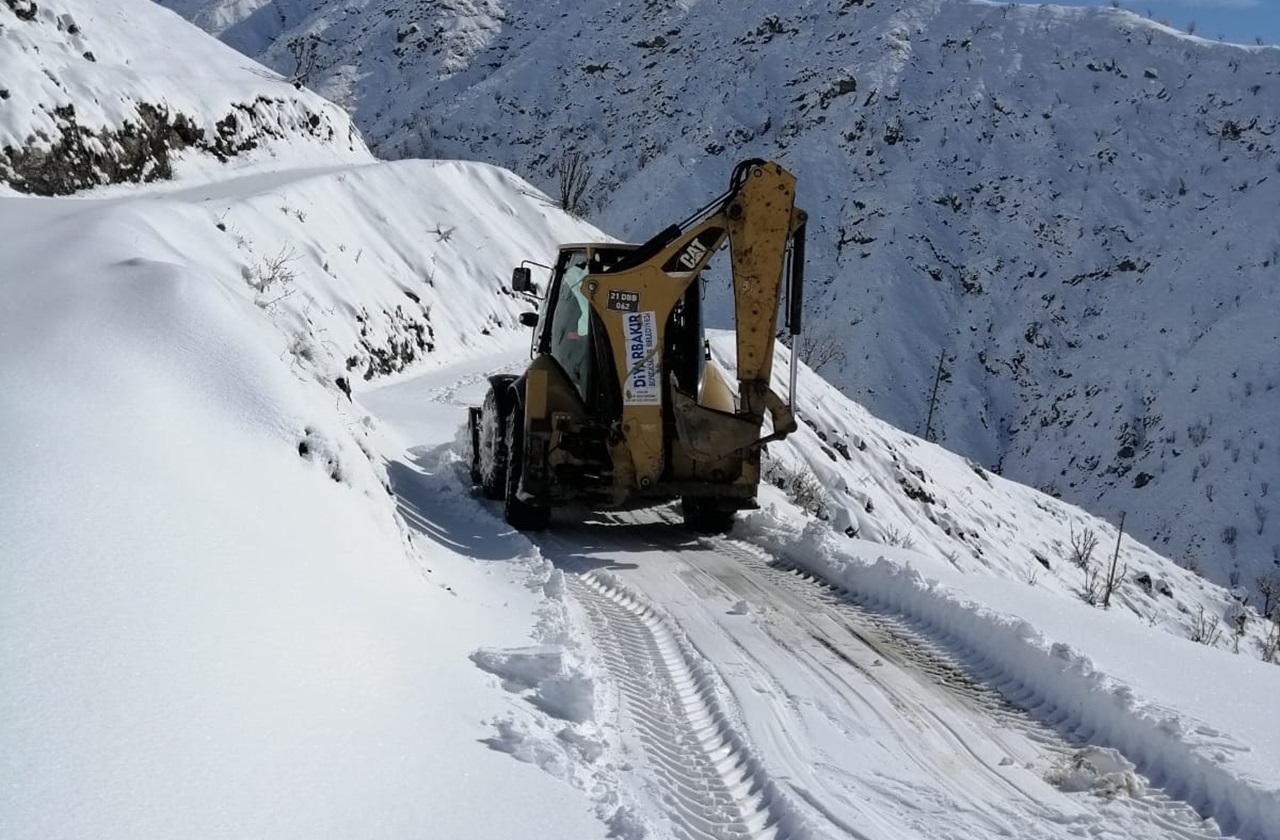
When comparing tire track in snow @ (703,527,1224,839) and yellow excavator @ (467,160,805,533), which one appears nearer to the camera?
tire track in snow @ (703,527,1224,839)

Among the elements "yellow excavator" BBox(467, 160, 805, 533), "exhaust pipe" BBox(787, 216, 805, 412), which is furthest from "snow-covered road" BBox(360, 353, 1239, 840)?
"exhaust pipe" BBox(787, 216, 805, 412)

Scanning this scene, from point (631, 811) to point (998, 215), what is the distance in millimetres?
53116

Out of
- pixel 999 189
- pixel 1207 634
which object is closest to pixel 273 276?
pixel 1207 634

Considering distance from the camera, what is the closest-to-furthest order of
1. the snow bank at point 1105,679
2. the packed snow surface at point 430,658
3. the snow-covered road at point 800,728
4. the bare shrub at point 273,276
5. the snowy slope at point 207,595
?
the snowy slope at point 207,595
the packed snow surface at point 430,658
the snow-covered road at point 800,728
the snow bank at point 1105,679
the bare shrub at point 273,276

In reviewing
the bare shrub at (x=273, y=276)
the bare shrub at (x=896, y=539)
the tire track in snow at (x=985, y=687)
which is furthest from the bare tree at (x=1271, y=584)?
the bare shrub at (x=273, y=276)

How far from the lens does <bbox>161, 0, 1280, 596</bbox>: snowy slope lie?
3722 centimetres

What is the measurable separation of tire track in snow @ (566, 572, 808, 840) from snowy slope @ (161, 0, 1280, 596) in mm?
29543

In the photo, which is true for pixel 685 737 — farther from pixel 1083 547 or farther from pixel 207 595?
pixel 1083 547

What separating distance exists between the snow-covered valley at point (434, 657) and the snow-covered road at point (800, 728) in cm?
2

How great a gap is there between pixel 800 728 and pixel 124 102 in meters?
19.5

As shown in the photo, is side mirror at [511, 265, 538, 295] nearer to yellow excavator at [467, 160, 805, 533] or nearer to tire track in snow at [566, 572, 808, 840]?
yellow excavator at [467, 160, 805, 533]

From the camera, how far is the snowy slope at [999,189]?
37.2 meters

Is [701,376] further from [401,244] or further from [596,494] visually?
[401,244]

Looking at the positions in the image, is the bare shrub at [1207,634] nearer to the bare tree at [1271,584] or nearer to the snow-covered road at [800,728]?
the snow-covered road at [800,728]
